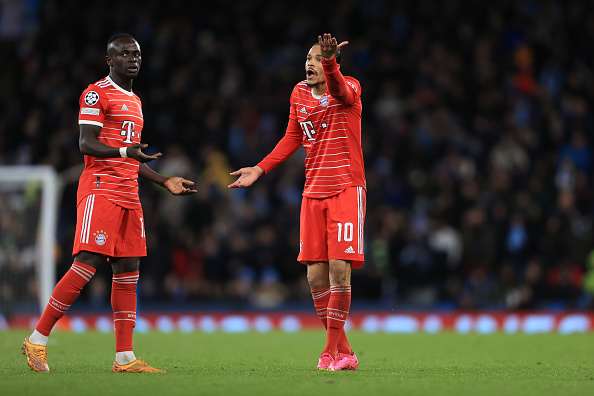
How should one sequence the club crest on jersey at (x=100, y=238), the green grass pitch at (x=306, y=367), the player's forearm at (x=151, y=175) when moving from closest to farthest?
1. the green grass pitch at (x=306, y=367)
2. the club crest on jersey at (x=100, y=238)
3. the player's forearm at (x=151, y=175)

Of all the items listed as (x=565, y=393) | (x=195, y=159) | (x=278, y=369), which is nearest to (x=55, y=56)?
(x=195, y=159)

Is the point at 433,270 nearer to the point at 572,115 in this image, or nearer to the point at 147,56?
the point at 572,115

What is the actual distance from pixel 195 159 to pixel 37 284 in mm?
4608

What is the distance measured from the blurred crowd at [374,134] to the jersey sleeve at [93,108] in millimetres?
8385

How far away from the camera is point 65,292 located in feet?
20.5

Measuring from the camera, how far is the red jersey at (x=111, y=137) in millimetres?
6301

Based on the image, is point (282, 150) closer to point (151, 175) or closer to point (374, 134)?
point (151, 175)

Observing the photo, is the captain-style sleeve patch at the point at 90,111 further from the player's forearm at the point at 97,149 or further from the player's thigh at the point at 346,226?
the player's thigh at the point at 346,226

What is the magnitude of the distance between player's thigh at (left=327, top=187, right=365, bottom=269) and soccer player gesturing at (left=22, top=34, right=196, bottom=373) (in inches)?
45.4

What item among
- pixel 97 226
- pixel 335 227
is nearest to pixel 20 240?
pixel 97 226

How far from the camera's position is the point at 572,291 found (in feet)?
46.8

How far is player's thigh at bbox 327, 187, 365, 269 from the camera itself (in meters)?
6.66

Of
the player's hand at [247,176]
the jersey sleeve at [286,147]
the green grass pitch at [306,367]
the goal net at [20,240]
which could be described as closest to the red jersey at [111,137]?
the player's hand at [247,176]

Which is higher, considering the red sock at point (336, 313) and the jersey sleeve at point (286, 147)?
the jersey sleeve at point (286, 147)
